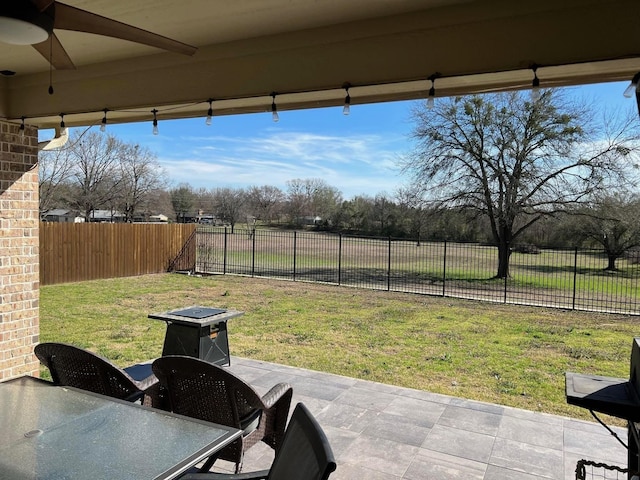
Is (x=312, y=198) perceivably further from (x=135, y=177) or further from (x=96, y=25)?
(x=96, y=25)

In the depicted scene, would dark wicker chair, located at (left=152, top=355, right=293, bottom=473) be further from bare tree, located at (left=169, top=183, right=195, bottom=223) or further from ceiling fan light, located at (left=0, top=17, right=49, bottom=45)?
bare tree, located at (left=169, top=183, right=195, bottom=223)

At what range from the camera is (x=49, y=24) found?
1.49 m

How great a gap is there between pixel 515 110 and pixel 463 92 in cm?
1051

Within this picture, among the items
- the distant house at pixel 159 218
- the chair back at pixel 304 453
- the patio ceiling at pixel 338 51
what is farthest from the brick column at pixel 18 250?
the distant house at pixel 159 218

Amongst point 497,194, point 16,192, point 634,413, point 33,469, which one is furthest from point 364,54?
point 497,194

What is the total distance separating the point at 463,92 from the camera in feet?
7.41

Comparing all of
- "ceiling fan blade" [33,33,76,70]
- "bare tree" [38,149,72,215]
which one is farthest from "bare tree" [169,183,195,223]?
"ceiling fan blade" [33,33,76,70]

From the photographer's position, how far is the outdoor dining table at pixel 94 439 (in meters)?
1.29

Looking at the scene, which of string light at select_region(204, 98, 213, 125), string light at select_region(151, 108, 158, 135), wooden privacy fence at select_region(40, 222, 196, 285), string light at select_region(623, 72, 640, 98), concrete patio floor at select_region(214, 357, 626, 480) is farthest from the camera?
wooden privacy fence at select_region(40, 222, 196, 285)

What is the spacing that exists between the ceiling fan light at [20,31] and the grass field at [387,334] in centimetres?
372

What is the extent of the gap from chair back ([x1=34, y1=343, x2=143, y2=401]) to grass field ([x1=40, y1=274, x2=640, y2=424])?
254cm

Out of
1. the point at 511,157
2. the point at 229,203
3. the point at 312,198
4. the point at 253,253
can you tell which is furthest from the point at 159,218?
the point at 511,157

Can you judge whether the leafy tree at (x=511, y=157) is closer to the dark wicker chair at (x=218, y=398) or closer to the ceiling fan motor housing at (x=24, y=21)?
the dark wicker chair at (x=218, y=398)

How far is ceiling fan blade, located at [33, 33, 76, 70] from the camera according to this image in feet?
6.40
